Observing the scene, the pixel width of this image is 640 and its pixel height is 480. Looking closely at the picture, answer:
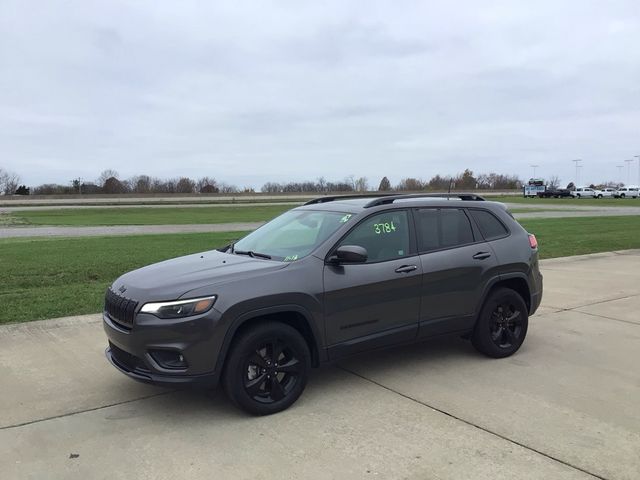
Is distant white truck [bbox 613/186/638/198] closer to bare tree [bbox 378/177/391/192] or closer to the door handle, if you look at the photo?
bare tree [bbox 378/177/391/192]

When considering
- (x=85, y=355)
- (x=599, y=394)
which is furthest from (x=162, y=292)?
(x=599, y=394)

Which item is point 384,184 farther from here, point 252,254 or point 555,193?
point 252,254

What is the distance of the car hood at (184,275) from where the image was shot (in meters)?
4.07

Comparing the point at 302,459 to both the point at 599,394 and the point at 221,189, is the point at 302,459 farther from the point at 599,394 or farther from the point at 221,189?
the point at 221,189

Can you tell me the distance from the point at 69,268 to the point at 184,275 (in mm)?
7156

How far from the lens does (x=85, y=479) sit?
331 centimetres

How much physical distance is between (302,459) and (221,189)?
114 metres

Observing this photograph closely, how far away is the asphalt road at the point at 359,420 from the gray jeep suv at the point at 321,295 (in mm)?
354

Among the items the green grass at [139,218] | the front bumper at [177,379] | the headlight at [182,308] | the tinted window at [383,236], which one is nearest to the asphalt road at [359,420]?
the front bumper at [177,379]

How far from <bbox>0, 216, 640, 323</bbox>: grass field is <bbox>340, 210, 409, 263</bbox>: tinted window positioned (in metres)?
4.26

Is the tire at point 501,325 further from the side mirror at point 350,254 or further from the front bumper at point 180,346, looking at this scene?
the front bumper at point 180,346

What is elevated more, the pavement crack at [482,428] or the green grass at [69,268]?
the green grass at [69,268]


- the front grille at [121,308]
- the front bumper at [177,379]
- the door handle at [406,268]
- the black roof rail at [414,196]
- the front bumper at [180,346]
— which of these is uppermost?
the black roof rail at [414,196]

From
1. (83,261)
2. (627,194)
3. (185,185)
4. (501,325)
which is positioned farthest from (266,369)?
(185,185)
